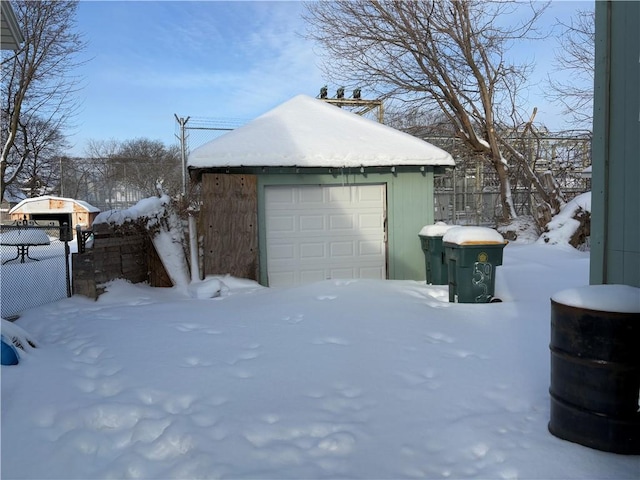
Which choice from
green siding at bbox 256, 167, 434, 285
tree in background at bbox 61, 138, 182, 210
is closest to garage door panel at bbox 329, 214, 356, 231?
green siding at bbox 256, 167, 434, 285

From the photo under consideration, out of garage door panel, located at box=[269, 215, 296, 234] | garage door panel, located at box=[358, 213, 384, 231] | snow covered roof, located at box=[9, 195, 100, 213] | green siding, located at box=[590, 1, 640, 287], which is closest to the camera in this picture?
green siding, located at box=[590, 1, 640, 287]

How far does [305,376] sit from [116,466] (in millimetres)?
1631

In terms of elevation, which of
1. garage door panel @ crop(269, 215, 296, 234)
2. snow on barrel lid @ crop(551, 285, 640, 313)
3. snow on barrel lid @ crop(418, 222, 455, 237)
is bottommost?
snow on barrel lid @ crop(551, 285, 640, 313)

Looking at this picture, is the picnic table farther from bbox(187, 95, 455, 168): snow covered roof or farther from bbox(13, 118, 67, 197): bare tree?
bbox(13, 118, 67, 197): bare tree

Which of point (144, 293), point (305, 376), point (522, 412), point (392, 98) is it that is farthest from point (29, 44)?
point (522, 412)

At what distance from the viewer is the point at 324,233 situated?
931 centimetres

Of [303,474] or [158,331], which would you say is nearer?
[303,474]

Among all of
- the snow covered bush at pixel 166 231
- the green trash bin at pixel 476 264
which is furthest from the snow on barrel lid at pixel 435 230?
the snow covered bush at pixel 166 231

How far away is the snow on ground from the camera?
258 centimetres

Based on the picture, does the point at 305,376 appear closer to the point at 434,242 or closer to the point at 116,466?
the point at 116,466

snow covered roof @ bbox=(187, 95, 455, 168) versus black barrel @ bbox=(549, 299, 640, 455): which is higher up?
snow covered roof @ bbox=(187, 95, 455, 168)

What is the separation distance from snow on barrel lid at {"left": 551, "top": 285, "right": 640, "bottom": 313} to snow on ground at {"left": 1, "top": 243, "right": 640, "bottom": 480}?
809mm

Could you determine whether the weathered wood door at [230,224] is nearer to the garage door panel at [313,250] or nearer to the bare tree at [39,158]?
the garage door panel at [313,250]

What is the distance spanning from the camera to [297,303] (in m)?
6.52
